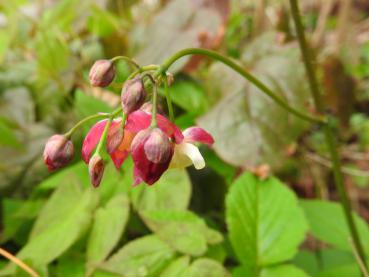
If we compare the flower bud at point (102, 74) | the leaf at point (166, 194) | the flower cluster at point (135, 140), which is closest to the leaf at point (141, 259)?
the leaf at point (166, 194)

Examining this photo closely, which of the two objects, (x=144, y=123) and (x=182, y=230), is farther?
(x=182, y=230)

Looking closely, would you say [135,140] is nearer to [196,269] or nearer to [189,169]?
[196,269]

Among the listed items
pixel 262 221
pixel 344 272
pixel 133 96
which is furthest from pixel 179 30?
pixel 133 96

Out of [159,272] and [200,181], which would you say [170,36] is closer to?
[200,181]

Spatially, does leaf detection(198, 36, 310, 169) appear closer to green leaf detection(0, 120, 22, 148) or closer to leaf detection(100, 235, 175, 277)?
leaf detection(100, 235, 175, 277)

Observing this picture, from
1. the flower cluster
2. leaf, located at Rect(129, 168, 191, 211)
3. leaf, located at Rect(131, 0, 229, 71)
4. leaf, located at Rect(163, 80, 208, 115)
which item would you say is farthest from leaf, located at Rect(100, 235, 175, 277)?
leaf, located at Rect(131, 0, 229, 71)
